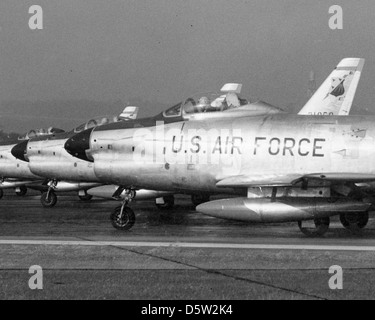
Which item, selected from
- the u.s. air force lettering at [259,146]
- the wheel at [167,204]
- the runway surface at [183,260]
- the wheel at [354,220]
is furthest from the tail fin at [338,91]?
the u.s. air force lettering at [259,146]

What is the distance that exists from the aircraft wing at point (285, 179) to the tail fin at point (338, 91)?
10378 mm

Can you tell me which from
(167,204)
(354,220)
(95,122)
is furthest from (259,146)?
(95,122)

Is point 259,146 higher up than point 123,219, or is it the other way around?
point 259,146

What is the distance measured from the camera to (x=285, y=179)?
13656 millimetres

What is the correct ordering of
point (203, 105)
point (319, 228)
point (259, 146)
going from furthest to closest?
point (203, 105) < point (259, 146) < point (319, 228)

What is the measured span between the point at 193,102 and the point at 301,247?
476 centimetres

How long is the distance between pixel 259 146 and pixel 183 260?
433 cm

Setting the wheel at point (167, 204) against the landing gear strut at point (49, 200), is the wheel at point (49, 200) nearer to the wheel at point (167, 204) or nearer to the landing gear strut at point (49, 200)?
the landing gear strut at point (49, 200)

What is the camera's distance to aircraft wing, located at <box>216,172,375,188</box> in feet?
44.2

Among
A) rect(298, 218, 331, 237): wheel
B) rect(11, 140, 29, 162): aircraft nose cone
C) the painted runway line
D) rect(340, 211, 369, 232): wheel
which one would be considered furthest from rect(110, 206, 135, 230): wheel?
rect(11, 140, 29, 162): aircraft nose cone

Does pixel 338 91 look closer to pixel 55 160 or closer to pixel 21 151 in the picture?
pixel 55 160

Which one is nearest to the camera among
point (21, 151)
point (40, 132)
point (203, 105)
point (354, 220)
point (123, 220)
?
point (354, 220)
